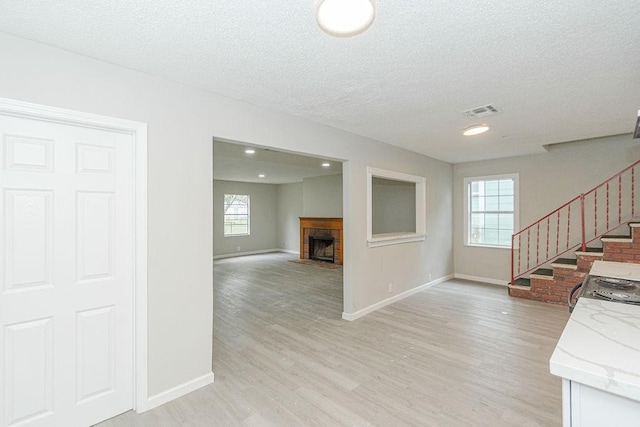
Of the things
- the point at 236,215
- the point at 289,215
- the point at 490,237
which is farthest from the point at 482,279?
the point at 236,215

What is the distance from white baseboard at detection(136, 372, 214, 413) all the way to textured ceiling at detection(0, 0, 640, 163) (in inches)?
93.4

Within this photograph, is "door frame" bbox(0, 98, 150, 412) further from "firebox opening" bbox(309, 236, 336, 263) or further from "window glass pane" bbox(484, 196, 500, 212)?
"firebox opening" bbox(309, 236, 336, 263)

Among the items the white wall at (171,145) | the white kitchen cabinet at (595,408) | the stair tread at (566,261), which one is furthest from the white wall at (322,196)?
the white kitchen cabinet at (595,408)

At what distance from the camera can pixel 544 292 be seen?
181 inches

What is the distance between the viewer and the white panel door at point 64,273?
1.76 metres

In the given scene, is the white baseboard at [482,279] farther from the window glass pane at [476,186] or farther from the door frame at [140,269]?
the door frame at [140,269]

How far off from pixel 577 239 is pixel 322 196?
6174mm

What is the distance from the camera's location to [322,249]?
918cm

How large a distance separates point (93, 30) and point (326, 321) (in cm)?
357

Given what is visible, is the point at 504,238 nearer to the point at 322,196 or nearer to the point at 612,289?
the point at 612,289

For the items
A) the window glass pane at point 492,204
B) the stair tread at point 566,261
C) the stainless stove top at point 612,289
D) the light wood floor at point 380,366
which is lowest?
the light wood floor at point 380,366

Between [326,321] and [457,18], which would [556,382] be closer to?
[326,321]

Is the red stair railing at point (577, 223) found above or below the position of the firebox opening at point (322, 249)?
above

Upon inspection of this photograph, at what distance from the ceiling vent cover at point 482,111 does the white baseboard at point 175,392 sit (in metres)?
3.47
